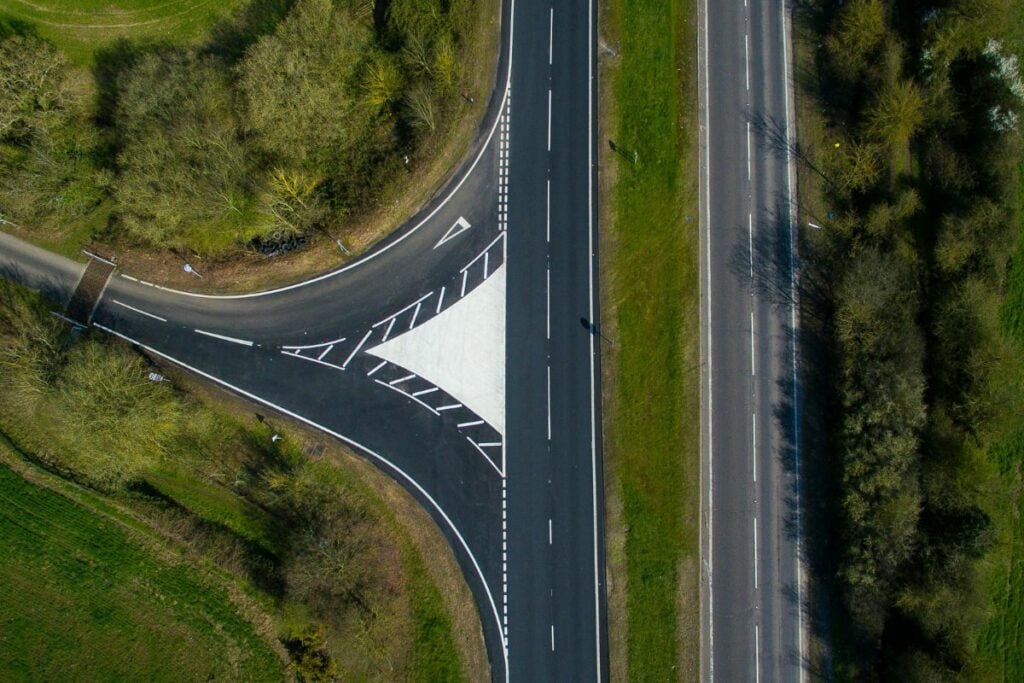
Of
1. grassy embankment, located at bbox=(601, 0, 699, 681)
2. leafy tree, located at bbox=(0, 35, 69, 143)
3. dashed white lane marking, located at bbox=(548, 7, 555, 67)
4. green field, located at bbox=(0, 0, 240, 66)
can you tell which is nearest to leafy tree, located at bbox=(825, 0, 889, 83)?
grassy embankment, located at bbox=(601, 0, 699, 681)

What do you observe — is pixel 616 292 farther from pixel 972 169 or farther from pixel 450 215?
pixel 972 169

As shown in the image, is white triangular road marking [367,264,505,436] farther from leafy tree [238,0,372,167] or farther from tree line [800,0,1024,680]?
tree line [800,0,1024,680]

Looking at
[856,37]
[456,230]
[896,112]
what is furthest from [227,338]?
[856,37]

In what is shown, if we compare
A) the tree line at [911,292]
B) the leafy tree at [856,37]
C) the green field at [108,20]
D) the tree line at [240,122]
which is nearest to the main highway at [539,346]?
the tree line at [911,292]

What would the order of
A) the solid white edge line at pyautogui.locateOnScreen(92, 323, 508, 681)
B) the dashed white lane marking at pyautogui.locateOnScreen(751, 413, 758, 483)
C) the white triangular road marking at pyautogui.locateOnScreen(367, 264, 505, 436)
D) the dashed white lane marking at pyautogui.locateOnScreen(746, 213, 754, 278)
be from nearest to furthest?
the solid white edge line at pyautogui.locateOnScreen(92, 323, 508, 681) < the dashed white lane marking at pyautogui.locateOnScreen(751, 413, 758, 483) < the white triangular road marking at pyautogui.locateOnScreen(367, 264, 505, 436) < the dashed white lane marking at pyautogui.locateOnScreen(746, 213, 754, 278)

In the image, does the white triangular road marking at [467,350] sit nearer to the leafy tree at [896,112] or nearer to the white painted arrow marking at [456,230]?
the white painted arrow marking at [456,230]

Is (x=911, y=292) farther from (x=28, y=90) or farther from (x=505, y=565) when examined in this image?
(x=28, y=90)
